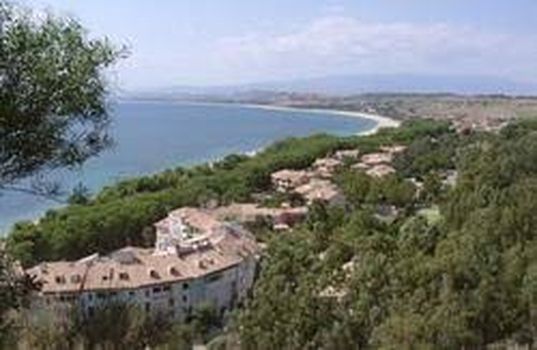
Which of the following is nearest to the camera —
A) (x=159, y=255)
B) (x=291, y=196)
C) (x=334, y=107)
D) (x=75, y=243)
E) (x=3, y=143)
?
(x=3, y=143)

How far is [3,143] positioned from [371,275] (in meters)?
18.2

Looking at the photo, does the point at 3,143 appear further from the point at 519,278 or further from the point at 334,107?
the point at 334,107

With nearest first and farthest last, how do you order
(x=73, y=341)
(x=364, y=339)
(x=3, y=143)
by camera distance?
(x=3, y=143) → (x=73, y=341) → (x=364, y=339)

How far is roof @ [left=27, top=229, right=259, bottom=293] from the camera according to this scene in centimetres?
2703

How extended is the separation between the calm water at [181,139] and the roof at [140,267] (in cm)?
1592

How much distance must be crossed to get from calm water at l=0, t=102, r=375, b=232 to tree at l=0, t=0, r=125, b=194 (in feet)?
137

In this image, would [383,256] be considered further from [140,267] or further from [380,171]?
[380,171]

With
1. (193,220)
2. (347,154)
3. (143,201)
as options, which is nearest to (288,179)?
(347,154)

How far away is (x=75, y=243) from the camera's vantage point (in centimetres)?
3453

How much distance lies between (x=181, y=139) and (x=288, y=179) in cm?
6373

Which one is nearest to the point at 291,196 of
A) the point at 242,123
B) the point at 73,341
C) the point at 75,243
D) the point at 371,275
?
the point at 75,243

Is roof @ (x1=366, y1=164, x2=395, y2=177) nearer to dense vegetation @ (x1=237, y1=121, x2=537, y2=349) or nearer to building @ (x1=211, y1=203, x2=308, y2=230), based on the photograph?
building @ (x1=211, y1=203, x2=308, y2=230)

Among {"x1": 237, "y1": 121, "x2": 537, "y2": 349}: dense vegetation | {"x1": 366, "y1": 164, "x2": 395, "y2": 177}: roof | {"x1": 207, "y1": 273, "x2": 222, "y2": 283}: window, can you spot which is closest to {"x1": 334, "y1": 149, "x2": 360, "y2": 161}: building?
→ {"x1": 366, "y1": 164, "x2": 395, "y2": 177}: roof

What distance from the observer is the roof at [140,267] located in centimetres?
2703
